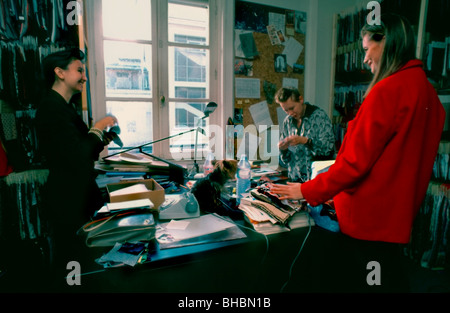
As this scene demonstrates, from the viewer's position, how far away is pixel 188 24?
8.70ft

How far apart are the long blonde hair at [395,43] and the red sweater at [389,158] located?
38 millimetres

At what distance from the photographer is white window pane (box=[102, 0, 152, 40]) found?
2.40 metres

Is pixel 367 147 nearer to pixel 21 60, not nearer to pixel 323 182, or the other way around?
pixel 323 182

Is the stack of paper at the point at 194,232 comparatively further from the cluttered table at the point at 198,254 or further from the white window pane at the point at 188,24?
the white window pane at the point at 188,24

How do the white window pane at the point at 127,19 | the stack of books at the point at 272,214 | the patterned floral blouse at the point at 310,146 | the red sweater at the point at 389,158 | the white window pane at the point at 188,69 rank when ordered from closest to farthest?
the red sweater at the point at 389,158
the stack of books at the point at 272,214
the patterned floral blouse at the point at 310,146
the white window pane at the point at 127,19
the white window pane at the point at 188,69

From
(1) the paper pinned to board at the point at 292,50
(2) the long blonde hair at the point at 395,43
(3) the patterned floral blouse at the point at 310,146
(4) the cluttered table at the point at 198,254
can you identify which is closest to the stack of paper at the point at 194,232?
(4) the cluttered table at the point at 198,254

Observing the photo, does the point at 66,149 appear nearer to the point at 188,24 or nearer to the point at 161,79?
the point at 161,79

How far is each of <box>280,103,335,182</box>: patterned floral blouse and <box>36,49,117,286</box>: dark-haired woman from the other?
4.95 feet

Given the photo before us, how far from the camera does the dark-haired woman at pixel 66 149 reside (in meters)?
1.45

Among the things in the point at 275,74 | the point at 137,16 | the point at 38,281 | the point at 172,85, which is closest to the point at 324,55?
the point at 275,74

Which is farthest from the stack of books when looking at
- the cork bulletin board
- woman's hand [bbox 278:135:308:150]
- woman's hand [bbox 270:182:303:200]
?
the cork bulletin board

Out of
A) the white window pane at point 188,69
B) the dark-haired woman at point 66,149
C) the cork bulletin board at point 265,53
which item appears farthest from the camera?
the cork bulletin board at point 265,53

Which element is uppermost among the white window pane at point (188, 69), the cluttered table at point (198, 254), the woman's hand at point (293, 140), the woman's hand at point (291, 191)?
the white window pane at point (188, 69)

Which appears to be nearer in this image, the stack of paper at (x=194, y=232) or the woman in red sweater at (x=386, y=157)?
the woman in red sweater at (x=386, y=157)
